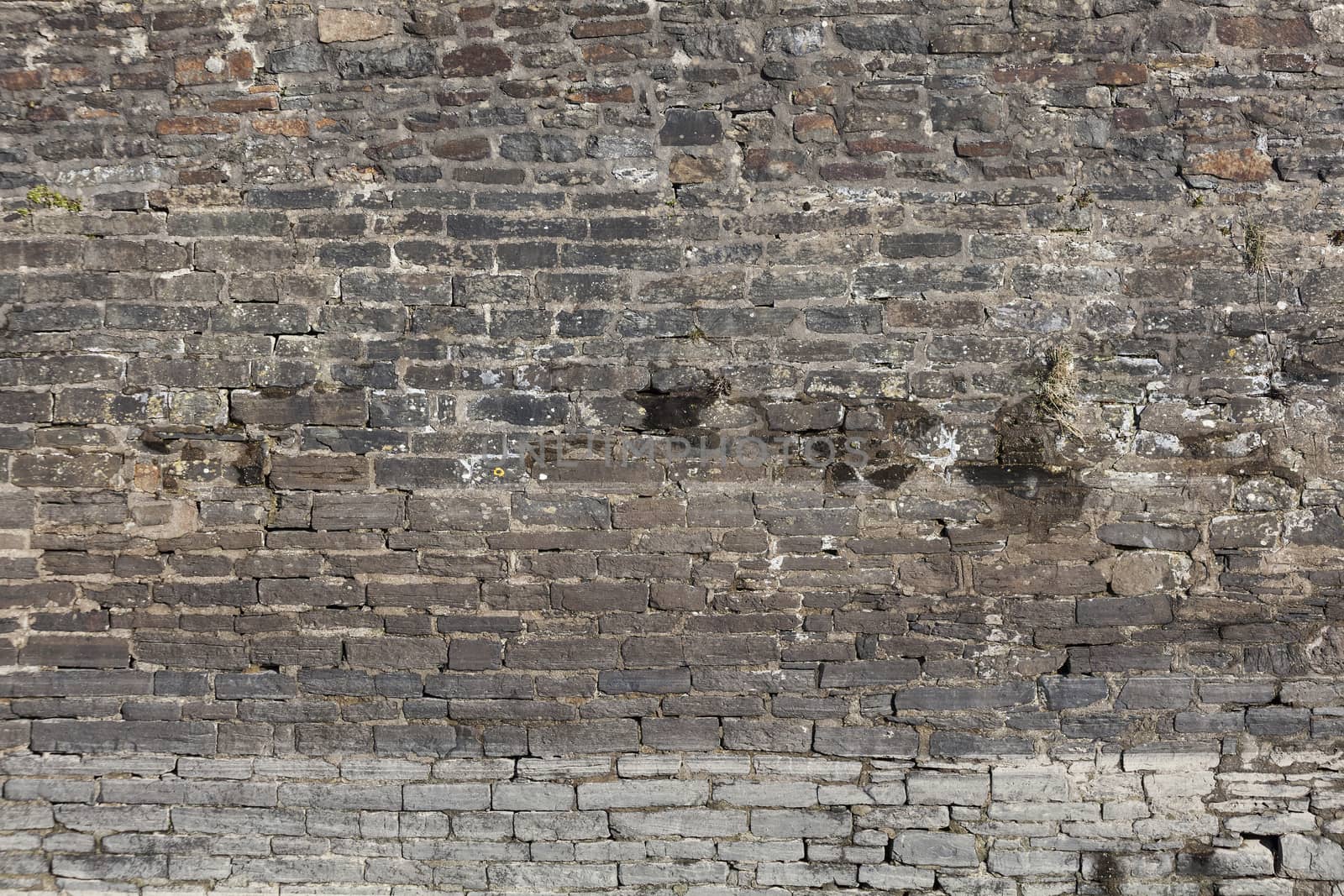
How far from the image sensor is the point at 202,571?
3.81 meters

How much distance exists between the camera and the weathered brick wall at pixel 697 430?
3787 mm

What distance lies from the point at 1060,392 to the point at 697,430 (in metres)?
1.36

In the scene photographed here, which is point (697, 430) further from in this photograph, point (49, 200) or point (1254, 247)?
point (49, 200)

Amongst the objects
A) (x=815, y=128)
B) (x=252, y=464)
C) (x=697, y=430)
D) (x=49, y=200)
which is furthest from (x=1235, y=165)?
(x=49, y=200)

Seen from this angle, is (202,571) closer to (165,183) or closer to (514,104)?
(165,183)

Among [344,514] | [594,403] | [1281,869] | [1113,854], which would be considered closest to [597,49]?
[594,403]

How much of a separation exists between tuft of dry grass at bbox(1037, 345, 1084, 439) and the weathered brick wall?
1.6 inches

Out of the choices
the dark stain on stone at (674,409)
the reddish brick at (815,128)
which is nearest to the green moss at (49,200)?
the dark stain on stone at (674,409)

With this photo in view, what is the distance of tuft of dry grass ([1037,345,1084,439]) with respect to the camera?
374cm

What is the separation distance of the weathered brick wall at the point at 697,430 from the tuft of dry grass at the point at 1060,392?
4cm

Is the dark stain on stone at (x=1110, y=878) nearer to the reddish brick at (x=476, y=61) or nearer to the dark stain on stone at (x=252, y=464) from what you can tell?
the dark stain on stone at (x=252, y=464)

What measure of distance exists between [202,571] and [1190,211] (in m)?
4.00

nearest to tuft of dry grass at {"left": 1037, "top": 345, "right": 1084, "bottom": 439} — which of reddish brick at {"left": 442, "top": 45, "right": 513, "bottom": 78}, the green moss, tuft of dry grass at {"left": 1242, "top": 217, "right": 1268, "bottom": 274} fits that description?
Result: tuft of dry grass at {"left": 1242, "top": 217, "right": 1268, "bottom": 274}

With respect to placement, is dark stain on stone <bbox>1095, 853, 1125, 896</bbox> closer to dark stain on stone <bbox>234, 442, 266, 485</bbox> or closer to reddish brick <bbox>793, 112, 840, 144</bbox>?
reddish brick <bbox>793, 112, 840, 144</bbox>
